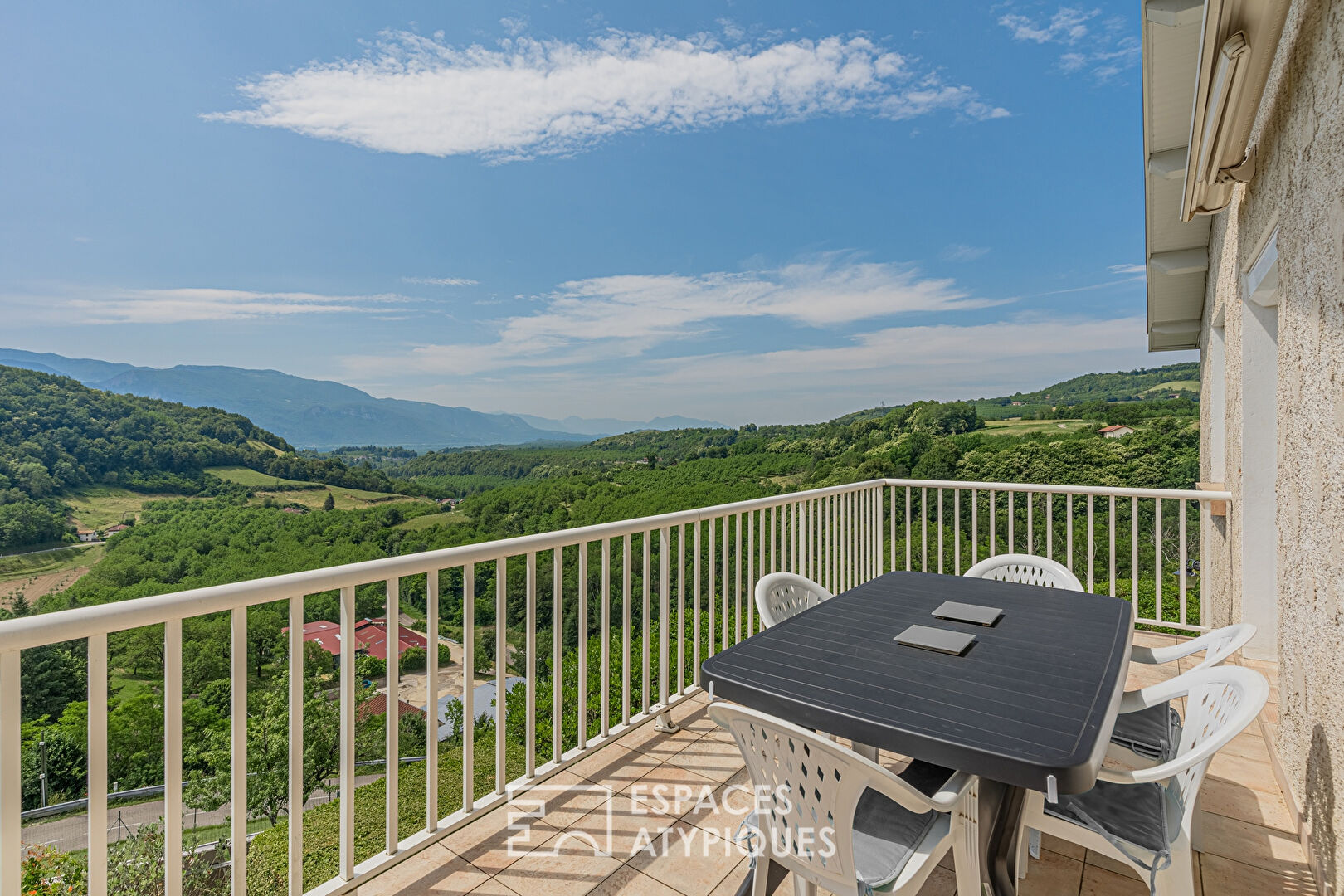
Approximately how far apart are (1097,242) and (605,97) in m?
17.7

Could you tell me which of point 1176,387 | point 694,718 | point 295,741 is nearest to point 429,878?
point 295,741

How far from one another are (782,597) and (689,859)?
1.05 meters

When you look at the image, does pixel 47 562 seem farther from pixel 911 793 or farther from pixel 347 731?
pixel 911 793

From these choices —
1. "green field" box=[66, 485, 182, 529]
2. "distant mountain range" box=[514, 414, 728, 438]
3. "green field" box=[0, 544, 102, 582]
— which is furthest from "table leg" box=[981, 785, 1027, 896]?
"distant mountain range" box=[514, 414, 728, 438]

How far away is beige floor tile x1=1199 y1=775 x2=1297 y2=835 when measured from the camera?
7.70 ft

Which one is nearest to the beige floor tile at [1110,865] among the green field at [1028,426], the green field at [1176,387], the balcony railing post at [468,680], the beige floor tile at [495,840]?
the beige floor tile at [495,840]

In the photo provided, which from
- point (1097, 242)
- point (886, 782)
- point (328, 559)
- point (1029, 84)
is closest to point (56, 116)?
point (328, 559)

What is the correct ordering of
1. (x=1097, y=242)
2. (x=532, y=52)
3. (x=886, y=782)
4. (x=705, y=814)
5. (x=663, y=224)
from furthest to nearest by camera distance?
(x=663, y=224) → (x=1097, y=242) → (x=532, y=52) → (x=705, y=814) → (x=886, y=782)

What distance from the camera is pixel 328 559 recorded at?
465 inches

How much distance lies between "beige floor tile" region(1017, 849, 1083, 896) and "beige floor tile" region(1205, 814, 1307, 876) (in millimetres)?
515

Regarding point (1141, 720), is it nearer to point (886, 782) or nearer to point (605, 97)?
point (886, 782)

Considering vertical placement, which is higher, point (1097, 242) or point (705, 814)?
point (1097, 242)

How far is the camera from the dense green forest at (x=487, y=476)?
902 centimetres

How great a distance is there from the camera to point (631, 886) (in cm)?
206
